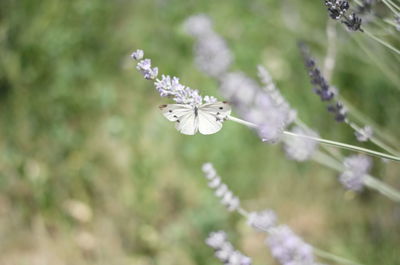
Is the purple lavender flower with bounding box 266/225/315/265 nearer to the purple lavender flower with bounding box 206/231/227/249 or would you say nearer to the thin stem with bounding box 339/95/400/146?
the purple lavender flower with bounding box 206/231/227/249

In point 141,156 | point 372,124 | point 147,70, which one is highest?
point 141,156

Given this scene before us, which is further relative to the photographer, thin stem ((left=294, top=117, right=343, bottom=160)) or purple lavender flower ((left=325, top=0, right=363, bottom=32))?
thin stem ((left=294, top=117, right=343, bottom=160))

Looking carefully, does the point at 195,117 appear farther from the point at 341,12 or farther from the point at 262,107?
the point at 341,12

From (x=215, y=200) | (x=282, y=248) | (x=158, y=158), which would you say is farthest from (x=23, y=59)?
(x=282, y=248)

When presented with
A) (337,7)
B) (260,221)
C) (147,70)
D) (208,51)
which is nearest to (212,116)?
(147,70)

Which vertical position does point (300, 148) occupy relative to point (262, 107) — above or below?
above

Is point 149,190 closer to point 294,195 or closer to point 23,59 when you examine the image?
point 294,195

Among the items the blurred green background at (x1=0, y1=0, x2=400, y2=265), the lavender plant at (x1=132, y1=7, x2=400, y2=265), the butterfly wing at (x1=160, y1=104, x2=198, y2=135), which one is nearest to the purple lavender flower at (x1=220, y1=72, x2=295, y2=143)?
the lavender plant at (x1=132, y1=7, x2=400, y2=265)

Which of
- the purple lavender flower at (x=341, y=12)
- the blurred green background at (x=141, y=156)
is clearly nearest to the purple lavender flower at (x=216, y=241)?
the purple lavender flower at (x=341, y=12)
